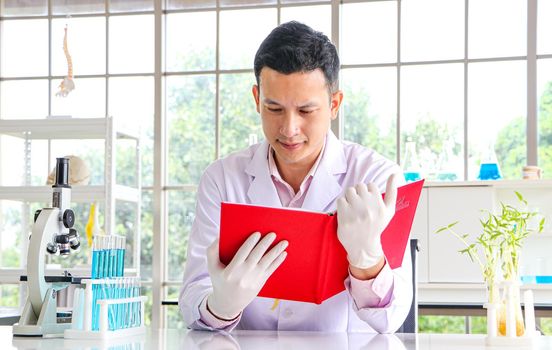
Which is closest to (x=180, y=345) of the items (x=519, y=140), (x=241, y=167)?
(x=241, y=167)

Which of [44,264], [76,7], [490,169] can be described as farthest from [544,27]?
[44,264]

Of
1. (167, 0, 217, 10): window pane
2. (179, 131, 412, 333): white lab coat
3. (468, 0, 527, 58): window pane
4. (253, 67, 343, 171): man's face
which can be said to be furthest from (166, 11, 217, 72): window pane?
(253, 67, 343, 171): man's face

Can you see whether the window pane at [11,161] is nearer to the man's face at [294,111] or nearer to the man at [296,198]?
the man at [296,198]

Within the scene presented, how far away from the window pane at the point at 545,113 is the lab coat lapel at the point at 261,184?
296 centimetres

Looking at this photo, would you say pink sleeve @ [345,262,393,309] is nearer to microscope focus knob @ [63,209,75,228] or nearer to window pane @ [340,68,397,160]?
microscope focus knob @ [63,209,75,228]

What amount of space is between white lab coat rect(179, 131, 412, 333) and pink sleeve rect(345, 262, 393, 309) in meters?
0.03

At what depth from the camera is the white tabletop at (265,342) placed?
5.76 ft

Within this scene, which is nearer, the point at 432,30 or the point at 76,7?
the point at 432,30

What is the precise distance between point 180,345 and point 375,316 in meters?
0.49

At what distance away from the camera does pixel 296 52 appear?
2.12 m

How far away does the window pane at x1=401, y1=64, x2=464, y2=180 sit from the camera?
16.4 feet

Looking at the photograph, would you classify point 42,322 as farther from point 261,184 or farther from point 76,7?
point 76,7

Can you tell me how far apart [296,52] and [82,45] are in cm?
377

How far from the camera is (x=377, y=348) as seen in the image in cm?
173
